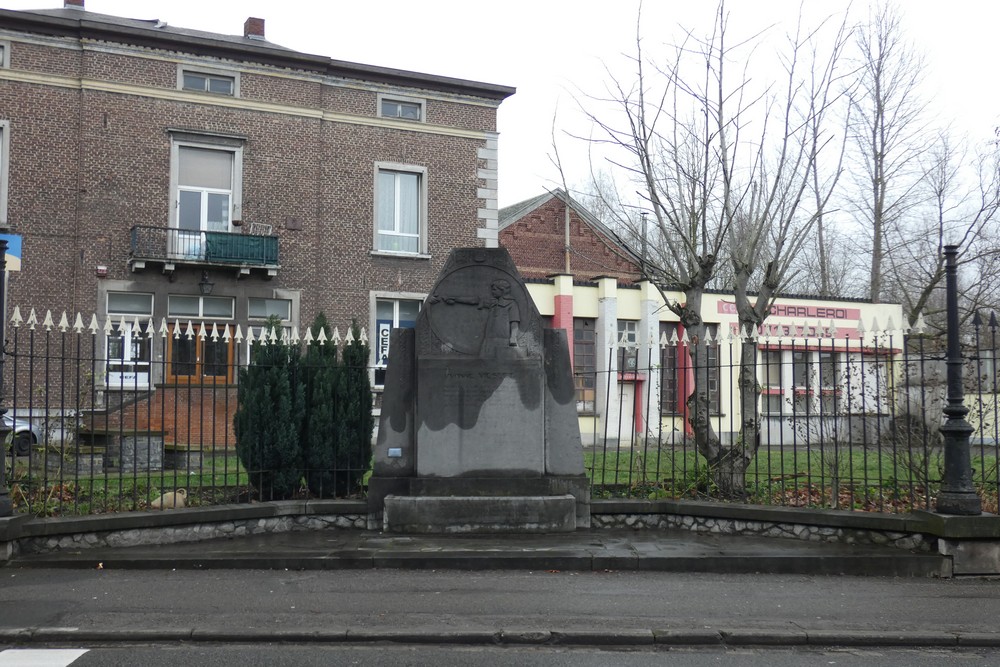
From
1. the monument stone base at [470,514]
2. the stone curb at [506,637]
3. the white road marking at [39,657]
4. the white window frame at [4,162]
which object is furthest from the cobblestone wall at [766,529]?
the white window frame at [4,162]

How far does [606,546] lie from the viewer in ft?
28.3

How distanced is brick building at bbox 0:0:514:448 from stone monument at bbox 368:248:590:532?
441 inches

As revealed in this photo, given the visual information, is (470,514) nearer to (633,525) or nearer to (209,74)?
(633,525)

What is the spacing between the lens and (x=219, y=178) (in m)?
22.6

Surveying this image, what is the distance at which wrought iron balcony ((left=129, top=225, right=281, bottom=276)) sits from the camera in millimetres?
21141

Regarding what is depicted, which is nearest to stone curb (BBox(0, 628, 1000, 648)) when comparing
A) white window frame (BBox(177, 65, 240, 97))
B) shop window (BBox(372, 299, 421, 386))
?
shop window (BBox(372, 299, 421, 386))

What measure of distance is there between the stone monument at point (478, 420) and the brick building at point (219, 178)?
11.2 metres

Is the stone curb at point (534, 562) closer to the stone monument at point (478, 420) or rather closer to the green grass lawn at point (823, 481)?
the green grass lawn at point (823, 481)

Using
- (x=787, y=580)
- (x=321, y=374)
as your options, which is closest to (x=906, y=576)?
(x=787, y=580)

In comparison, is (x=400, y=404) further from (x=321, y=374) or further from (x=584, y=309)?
(x=584, y=309)

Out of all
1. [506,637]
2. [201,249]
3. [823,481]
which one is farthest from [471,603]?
[201,249]

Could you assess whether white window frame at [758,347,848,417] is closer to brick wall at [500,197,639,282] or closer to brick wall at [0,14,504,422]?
brick wall at [0,14,504,422]

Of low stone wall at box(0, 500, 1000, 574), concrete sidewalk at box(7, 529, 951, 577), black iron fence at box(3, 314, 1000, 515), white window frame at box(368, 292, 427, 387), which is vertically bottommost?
concrete sidewalk at box(7, 529, 951, 577)

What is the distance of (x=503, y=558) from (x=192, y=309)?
16.2 m
